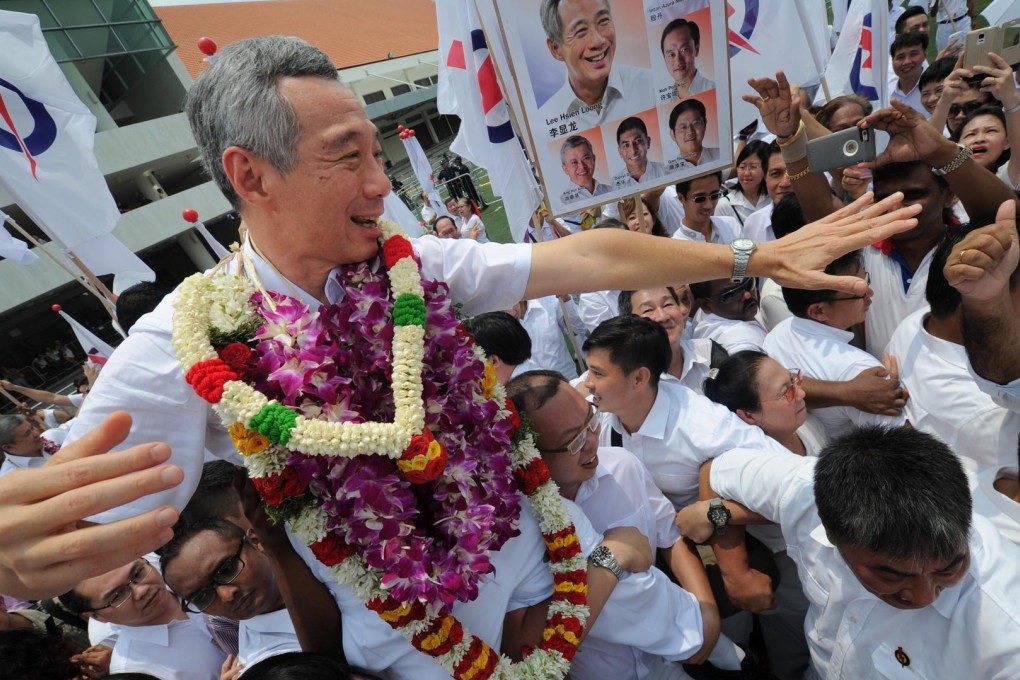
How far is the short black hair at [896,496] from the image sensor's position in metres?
1.31

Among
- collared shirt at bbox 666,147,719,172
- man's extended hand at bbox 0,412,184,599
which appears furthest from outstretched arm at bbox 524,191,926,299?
collared shirt at bbox 666,147,719,172

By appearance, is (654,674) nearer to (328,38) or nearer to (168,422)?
(168,422)

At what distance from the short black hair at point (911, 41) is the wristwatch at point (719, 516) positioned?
6.83 m

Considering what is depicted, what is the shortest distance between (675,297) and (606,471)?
1.64 metres

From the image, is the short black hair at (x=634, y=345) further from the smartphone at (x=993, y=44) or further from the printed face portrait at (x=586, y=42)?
the smartphone at (x=993, y=44)

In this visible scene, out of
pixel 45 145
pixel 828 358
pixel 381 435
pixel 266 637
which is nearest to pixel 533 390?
pixel 381 435

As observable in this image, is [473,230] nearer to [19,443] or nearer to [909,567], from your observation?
[19,443]

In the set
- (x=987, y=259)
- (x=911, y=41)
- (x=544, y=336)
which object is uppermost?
(x=987, y=259)

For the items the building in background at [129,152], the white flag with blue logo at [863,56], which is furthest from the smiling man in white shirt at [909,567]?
the building in background at [129,152]

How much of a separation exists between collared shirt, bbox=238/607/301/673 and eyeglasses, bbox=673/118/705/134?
122 inches

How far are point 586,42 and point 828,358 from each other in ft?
6.84

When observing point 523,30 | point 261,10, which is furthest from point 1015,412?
point 261,10

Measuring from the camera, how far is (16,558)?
88 centimetres

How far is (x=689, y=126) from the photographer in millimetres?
2893
